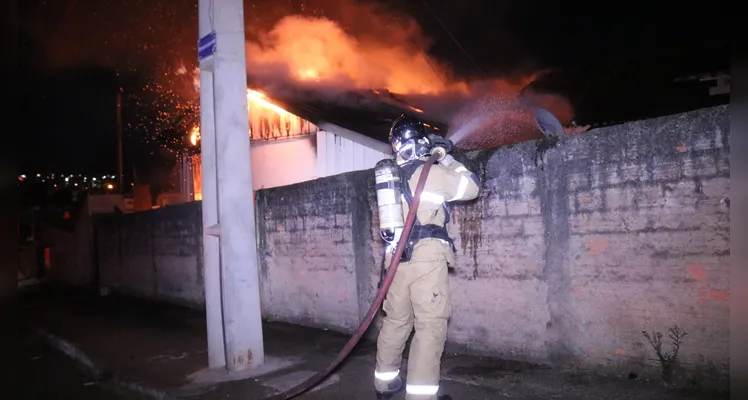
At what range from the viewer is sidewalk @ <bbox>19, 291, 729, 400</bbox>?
3885 millimetres

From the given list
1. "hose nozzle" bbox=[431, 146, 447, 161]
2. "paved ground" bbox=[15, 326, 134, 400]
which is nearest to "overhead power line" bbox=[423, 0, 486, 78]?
"hose nozzle" bbox=[431, 146, 447, 161]

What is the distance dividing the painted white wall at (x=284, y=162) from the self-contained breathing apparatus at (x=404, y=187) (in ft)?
21.1

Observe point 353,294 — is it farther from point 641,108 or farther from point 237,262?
point 641,108

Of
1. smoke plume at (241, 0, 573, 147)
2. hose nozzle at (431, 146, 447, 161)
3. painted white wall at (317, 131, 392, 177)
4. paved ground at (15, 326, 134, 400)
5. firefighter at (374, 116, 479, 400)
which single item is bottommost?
paved ground at (15, 326, 134, 400)

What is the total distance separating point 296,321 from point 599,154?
15.0ft

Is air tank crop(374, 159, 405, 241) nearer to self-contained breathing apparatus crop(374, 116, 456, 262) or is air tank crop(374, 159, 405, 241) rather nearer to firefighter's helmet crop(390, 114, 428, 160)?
self-contained breathing apparatus crop(374, 116, 456, 262)

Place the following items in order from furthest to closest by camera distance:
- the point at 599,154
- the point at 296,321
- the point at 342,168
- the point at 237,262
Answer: the point at 342,168 → the point at 296,321 → the point at 237,262 → the point at 599,154

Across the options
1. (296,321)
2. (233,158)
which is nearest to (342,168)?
(296,321)

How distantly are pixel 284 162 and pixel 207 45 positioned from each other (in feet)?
19.9

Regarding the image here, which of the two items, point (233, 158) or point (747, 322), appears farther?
point (233, 158)

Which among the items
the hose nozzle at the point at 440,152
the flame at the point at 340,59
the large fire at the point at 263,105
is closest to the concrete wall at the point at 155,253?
the large fire at the point at 263,105

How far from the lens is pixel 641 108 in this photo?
7895 mm

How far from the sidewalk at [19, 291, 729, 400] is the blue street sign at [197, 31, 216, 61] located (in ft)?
9.23

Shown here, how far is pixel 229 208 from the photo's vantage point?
4840 mm
